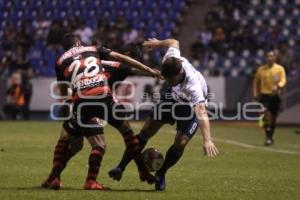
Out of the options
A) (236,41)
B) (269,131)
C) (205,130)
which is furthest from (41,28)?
(205,130)

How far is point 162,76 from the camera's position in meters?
10.5

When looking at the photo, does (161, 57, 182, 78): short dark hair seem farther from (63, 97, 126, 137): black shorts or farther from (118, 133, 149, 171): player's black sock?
(118, 133, 149, 171): player's black sock

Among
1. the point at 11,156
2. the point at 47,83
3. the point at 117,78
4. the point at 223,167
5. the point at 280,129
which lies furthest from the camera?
the point at 47,83

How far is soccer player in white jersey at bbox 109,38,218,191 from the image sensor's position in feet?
33.8

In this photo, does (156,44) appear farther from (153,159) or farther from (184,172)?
(184,172)

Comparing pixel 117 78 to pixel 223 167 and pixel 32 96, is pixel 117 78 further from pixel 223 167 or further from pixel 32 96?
pixel 32 96

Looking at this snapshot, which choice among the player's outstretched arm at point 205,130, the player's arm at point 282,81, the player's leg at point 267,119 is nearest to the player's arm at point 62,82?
the player's outstretched arm at point 205,130

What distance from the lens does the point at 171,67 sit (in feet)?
33.7

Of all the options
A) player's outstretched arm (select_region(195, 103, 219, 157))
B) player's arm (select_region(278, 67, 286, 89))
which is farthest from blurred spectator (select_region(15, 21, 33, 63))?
player's outstretched arm (select_region(195, 103, 219, 157))

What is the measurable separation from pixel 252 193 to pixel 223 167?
144 inches

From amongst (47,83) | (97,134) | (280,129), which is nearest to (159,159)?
(97,134)

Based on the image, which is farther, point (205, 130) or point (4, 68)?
point (4, 68)

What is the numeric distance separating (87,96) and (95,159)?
2.62 ft

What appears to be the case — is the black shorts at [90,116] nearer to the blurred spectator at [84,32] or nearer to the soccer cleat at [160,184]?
the soccer cleat at [160,184]
